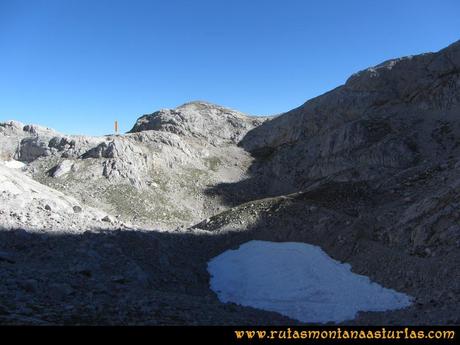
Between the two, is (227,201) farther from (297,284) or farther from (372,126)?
(297,284)

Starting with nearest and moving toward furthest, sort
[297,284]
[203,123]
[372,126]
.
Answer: [297,284], [372,126], [203,123]

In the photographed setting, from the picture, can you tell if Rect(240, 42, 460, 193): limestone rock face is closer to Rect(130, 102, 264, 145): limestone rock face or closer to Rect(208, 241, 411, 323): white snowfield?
Rect(130, 102, 264, 145): limestone rock face

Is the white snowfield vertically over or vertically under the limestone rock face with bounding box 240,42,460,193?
under

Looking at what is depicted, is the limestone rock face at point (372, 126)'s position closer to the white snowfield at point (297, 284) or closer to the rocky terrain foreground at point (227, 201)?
the rocky terrain foreground at point (227, 201)

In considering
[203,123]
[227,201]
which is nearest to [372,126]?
[227,201]

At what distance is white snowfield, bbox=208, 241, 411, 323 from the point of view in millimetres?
18734

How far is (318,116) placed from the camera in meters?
67.4

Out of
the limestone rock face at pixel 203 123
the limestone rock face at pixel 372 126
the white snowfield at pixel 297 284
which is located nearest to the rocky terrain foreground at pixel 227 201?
the limestone rock face at pixel 372 126

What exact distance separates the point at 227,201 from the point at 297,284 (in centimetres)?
3356

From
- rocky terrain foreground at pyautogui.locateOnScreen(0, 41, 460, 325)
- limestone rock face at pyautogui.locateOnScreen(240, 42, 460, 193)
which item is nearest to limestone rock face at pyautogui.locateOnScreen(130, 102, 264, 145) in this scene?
rocky terrain foreground at pyautogui.locateOnScreen(0, 41, 460, 325)

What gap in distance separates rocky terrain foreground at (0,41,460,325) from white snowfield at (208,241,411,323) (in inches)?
35.6

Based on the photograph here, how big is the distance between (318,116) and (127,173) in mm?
32515

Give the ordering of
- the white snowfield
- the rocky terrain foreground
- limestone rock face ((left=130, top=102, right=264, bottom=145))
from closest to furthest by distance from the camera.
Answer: the rocky terrain foreground → the white snowfield → limestone rock face ((left=130, top=102, right=264, bottom=145))

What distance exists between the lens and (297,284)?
2219cm
